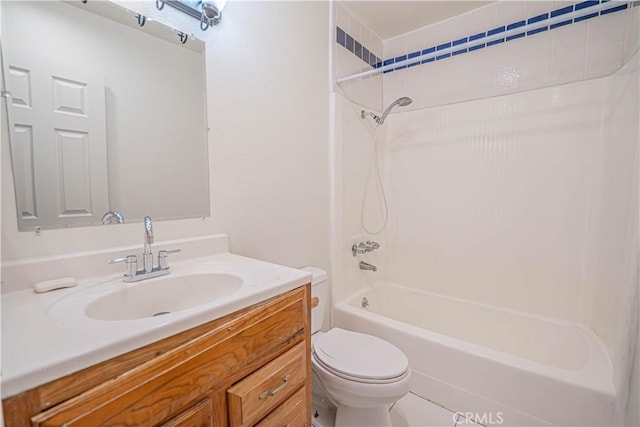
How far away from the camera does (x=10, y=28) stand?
2.52 feet

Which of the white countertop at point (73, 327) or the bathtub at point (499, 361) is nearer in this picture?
the white countertop at point (73, 327)

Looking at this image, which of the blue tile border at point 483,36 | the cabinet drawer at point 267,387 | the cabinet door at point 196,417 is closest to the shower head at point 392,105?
the blue tile border at point 483,36

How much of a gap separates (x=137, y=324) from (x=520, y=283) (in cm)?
218

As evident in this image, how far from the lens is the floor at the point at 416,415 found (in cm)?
145

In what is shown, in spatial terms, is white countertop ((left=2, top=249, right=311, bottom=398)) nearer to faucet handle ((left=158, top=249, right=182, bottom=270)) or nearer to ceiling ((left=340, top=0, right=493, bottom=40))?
faucet handle ((left=158, top=249, right=182, bottom=270))

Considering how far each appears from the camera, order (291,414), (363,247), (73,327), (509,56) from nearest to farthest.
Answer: (73,327), (291,414), (509,56), (363,247)

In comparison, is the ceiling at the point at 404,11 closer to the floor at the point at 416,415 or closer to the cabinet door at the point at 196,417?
the cabinet door at the point at 196,417

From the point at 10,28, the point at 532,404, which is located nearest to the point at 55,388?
the point at 10,28

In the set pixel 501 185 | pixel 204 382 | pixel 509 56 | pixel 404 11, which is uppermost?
pixel 404 11

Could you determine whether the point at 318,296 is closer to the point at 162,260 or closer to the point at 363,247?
the point at 363,247

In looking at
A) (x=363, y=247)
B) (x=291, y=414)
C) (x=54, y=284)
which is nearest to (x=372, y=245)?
(x=363, y=247)

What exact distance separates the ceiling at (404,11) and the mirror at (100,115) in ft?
4.34

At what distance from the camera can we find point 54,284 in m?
0.80

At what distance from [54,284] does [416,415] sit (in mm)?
1653
